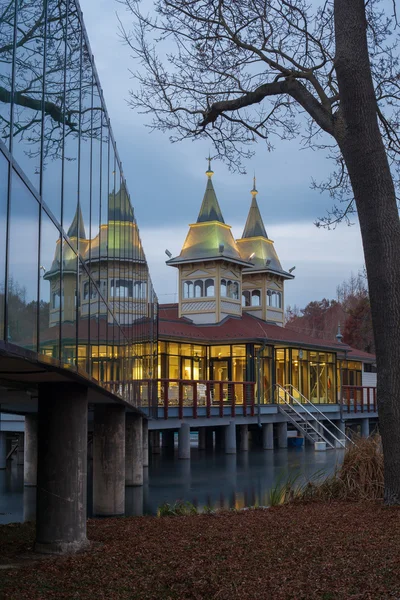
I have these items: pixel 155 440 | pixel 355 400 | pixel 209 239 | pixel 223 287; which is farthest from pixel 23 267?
pixel 355 400

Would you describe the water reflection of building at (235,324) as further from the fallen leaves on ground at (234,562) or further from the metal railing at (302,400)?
the fallen leaves on ground at (234,562)

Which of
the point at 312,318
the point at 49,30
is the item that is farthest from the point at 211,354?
the point at 312,318

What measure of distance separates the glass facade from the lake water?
18.0 feet

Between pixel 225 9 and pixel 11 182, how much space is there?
9777 mm

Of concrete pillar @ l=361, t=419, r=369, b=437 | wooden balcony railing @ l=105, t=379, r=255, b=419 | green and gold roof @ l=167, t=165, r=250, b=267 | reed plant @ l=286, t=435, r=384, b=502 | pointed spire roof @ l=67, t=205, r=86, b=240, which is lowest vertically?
reed plant @ l=286, t=435, r=384, b=502

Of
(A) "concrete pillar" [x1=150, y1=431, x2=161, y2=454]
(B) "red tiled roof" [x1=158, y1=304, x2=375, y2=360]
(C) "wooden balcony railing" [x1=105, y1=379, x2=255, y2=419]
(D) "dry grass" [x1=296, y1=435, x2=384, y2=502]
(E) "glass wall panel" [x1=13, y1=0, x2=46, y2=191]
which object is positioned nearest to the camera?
(E) "glass wall panel" [x1=13, y1=0, x2=46, y2=191]

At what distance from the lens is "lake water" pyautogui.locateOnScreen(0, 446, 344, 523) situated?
64.1 feet

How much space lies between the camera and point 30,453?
2338 centimetres

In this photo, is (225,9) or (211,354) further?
(211,354)

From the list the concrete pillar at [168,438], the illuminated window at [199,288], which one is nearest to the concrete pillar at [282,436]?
the concrete pillar at [168,438]

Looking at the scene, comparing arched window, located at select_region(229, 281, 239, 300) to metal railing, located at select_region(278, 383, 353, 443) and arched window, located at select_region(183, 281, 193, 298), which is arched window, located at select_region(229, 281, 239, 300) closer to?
arched window, located at select_region(183, 281, 193, 298)

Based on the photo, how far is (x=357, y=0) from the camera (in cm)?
1255

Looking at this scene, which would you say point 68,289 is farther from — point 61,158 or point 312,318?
point 312,318

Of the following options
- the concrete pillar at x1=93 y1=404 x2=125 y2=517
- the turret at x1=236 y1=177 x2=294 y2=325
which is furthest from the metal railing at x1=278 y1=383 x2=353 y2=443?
the concrete pillar at x1=93 y1=404 x2=125 y2=517
